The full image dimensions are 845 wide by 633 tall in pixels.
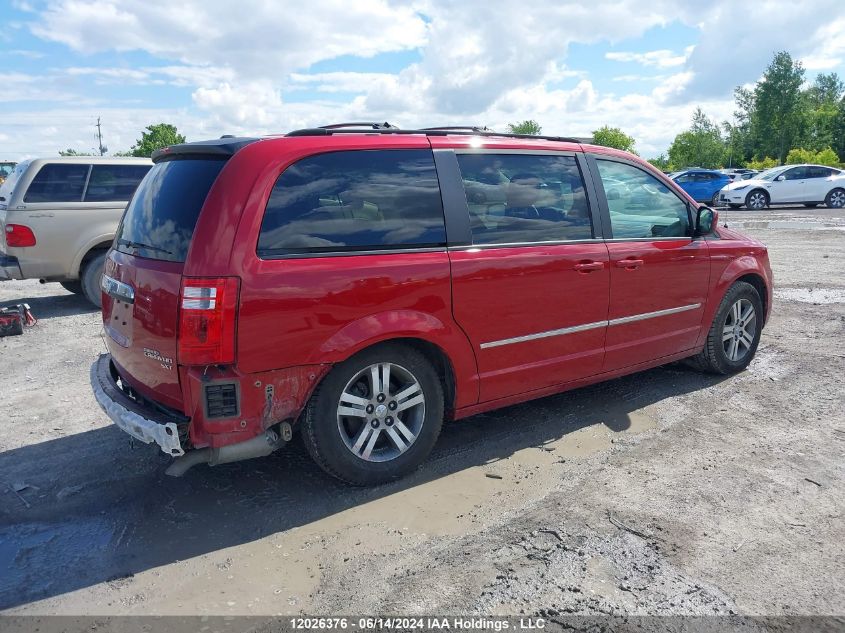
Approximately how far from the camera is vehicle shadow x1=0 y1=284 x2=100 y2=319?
889cm

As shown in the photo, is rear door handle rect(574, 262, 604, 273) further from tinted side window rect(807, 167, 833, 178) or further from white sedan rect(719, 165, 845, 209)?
tinted side window rect(807, 167, 833, 178)

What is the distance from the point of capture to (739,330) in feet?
18.8

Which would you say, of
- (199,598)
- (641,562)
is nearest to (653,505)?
(641,562)

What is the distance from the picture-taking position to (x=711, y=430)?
455cm

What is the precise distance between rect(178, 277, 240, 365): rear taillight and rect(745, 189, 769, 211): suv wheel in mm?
25456

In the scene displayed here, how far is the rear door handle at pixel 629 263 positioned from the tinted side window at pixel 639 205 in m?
0.19

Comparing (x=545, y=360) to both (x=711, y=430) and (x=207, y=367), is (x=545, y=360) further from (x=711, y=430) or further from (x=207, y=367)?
(x=207, y=367)

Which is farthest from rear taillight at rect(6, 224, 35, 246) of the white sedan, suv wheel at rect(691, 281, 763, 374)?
the white sedan

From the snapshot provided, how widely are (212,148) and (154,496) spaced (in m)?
1.98

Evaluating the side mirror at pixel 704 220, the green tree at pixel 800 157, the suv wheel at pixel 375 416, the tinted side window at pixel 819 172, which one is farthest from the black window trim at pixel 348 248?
the green tree at pixel 800 157

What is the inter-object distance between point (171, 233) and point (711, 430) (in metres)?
3.70

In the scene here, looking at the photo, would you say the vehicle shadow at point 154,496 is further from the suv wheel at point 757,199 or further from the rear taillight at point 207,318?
the suv wheel at point 757,199

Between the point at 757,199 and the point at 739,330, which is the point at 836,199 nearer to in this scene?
the point at 757,199

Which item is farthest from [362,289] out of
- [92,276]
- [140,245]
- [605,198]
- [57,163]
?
[57,163]
